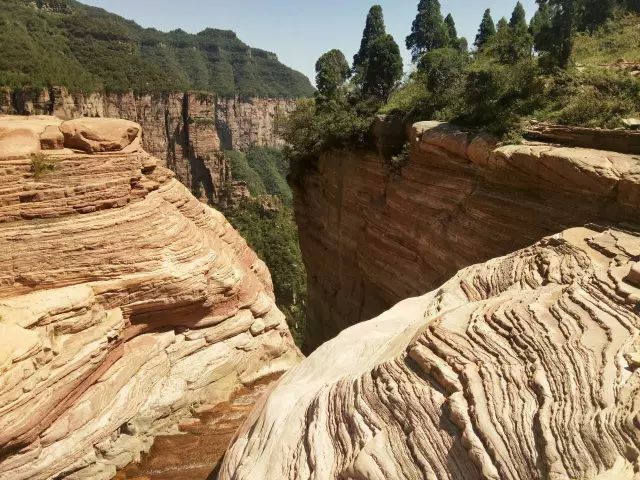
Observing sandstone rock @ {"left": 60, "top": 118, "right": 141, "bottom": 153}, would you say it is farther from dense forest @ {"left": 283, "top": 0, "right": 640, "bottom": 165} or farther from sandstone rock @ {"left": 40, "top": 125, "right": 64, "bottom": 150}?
dense forest @ {"left": 283, "top": 0, "right": 640, "bottom": 165}

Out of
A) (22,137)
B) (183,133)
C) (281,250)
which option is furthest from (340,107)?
(183,133)

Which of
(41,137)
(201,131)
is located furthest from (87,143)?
(201,131)

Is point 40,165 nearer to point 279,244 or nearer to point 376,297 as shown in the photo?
point 376,297

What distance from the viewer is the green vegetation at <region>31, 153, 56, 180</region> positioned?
9.80 m

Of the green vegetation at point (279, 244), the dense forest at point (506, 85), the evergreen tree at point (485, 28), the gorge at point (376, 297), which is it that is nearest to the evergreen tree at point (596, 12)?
the dense forest at point (506, 85)

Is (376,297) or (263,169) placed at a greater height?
(376,297)

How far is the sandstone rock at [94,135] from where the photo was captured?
10656mm

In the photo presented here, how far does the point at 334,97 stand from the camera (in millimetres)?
24047

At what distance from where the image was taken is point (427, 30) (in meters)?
36.5

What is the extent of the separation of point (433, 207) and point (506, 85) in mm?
4279

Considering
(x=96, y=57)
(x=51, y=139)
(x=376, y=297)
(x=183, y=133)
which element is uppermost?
(x=96, y=57)

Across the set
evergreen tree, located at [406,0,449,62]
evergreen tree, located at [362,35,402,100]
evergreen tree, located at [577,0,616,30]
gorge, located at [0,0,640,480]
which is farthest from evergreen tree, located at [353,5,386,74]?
gorge, located at [0,0,640,480]

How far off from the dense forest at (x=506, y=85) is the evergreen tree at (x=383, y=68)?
5 centimetres

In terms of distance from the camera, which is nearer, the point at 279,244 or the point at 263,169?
the point at 279,244
